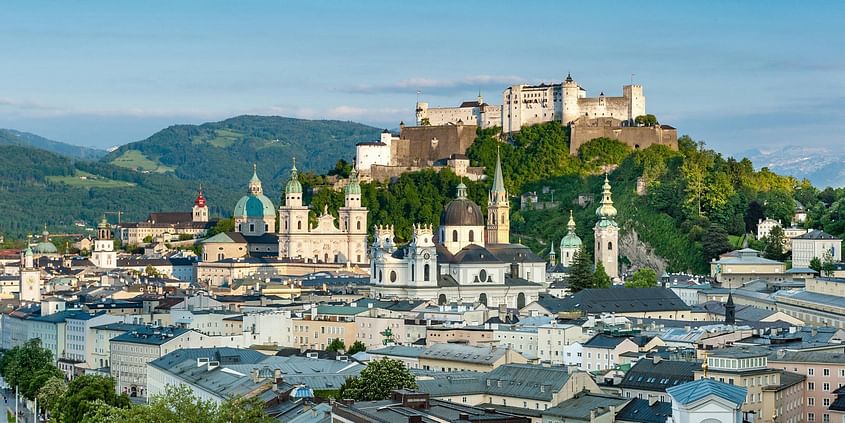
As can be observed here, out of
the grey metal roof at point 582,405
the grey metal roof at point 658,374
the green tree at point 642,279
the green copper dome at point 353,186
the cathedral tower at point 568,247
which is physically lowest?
the grey metal roof at point 582,405

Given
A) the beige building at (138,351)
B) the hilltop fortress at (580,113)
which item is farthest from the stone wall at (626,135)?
the beige building at (138,351)

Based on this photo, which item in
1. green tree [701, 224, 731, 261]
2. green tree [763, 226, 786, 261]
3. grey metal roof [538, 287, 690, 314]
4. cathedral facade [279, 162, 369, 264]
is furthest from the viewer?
cathedral facade [279, 162, 369, 264]

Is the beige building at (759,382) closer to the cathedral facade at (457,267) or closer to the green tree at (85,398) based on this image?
the green tree at (85,398)

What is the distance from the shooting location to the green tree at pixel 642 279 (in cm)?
10156

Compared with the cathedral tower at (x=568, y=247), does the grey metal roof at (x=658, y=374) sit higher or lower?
lower

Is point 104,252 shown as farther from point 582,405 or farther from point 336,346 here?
point 582,405

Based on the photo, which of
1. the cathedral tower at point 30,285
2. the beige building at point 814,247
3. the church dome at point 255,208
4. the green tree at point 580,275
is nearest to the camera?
the green tree at point 580,275

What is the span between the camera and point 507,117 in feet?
447

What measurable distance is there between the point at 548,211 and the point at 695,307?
39.4 meters

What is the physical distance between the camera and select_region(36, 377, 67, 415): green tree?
7031cm

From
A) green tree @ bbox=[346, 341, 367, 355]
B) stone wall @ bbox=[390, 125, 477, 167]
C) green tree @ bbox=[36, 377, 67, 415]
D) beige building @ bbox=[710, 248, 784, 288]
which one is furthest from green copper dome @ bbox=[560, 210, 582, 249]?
green tree @ bbox=[36, 377, 67, 415]

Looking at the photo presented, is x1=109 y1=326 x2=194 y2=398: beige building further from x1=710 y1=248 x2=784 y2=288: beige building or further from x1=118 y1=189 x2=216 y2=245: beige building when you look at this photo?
x1=118 y1=189 x2=216 y2=245: beige building

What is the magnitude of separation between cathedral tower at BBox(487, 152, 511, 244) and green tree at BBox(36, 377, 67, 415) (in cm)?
4309

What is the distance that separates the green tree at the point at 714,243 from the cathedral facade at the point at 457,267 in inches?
482
